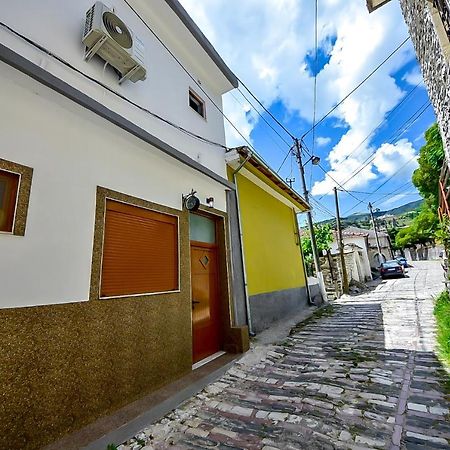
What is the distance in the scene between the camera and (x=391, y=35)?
6.26 meters

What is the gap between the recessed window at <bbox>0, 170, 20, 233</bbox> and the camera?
2.35m

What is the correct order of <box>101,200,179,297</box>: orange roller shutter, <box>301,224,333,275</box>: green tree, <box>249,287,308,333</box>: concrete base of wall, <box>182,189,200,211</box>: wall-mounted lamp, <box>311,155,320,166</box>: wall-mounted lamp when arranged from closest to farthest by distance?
1. <box>101,200,179,297</box>: orange roller shutter
2. <box>182,189,200,211</box>: wall-mounted lamp
3. <box>249,287,308,333</box>: concrete base of wall
4. <box>311,155,320,166</box>: wall-mounted lamp
5. <box>301,224,333,275</box>: green tree

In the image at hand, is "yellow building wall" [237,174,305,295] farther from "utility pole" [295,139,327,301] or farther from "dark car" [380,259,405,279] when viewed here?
"dark car" [380,259,405,279]

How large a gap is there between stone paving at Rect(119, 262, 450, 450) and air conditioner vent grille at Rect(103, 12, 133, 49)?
5149 mm

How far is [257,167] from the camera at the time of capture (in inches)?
285

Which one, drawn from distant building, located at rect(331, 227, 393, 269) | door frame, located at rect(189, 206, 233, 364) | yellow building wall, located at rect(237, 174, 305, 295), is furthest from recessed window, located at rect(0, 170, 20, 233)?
distant building, located at rect(331, 227, 393, 269)

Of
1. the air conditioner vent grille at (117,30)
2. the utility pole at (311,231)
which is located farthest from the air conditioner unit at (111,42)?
the utility pole at (311,231)

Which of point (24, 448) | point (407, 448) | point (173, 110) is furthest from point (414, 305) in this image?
point (24, 448)

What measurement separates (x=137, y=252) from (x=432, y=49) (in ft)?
18.8

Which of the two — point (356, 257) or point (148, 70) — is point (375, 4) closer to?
point (148, 70)

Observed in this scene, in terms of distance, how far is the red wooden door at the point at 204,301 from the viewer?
16.0ft

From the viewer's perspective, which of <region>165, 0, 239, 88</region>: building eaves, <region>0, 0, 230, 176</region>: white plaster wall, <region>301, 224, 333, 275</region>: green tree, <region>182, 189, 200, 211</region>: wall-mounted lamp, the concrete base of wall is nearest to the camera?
<region>0, 0, 230, 176</region>: white plaster wall

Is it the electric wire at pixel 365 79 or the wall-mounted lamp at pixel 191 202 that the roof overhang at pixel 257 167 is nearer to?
the wall-mounted lamp at pixel 191 202

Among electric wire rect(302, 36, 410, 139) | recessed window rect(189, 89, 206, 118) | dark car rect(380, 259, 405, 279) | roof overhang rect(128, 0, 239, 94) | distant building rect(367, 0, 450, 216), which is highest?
electric wire rect(302, 36, 410, 139)
